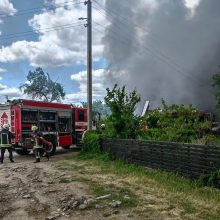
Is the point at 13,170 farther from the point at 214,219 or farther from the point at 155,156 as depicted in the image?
the point at 214,219

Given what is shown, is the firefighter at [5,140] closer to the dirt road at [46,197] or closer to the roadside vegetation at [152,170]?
the roadside vegetation at [152,170]

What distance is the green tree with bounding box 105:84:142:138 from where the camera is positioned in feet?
57.8

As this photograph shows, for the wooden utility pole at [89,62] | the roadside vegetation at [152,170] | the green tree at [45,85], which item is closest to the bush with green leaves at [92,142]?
the roadside vegetation at [152,170]

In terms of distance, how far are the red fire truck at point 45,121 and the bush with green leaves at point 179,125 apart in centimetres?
682

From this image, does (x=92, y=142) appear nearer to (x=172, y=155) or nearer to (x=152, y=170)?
(x=152, y=170)

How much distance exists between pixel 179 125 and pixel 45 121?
899 centimetres

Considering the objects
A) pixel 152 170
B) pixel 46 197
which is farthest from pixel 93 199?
pixel 152 170

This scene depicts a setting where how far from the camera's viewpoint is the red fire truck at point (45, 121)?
19.7 meters

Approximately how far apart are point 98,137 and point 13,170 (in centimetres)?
478

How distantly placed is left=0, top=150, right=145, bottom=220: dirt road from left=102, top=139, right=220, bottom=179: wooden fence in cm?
257

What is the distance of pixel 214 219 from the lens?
24.2ft

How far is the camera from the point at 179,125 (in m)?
14.8

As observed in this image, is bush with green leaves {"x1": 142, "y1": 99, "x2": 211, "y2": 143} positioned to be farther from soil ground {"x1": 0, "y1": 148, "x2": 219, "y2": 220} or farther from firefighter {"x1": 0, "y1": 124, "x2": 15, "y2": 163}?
firefighter {"x1": 0, "y1": 124, "x2": 15, "y2": 163}

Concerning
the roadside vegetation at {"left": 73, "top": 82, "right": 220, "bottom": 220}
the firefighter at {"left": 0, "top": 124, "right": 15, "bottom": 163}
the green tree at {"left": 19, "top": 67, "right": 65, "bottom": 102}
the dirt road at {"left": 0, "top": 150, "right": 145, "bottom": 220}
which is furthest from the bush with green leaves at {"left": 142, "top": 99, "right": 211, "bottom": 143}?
the green tree at {"left": 19, "top": 67, "right": 65, "bottom": 102}
